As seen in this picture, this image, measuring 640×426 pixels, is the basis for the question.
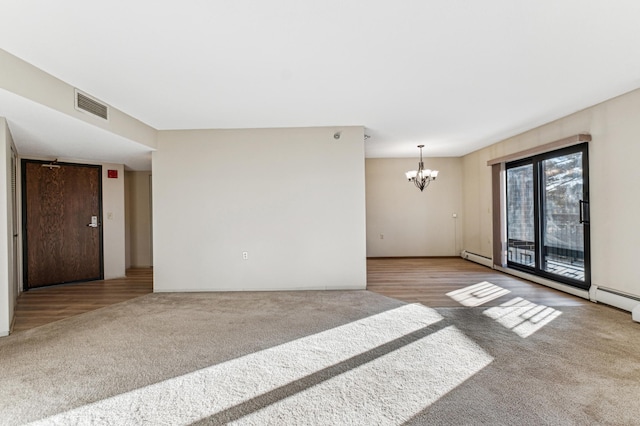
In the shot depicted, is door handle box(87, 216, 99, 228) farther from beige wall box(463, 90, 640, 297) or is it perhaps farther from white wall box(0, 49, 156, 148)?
beige wall box(463, 90, 640, 297)

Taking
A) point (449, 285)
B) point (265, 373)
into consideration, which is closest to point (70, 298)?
point (265, 373)

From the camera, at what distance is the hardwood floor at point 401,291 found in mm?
3758

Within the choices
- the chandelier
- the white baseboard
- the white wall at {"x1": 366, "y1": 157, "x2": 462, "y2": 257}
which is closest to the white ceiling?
the chandelier

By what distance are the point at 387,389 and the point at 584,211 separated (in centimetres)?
388

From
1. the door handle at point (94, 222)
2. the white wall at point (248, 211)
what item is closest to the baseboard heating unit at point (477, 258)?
the white wall at point (248, 211)

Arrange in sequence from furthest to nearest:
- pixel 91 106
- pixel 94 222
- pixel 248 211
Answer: pixel 94 222
pixel 248 211
pixel 91 106

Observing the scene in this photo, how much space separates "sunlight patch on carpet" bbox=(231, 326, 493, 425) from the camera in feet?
5.71

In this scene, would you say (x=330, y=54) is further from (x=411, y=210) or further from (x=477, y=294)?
(x=411, y=210)

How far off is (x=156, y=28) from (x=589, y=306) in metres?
5.43

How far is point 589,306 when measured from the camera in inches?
142

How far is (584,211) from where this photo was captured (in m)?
3.92

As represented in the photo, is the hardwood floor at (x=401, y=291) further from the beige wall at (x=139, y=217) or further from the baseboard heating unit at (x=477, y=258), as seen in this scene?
the beige wall at (x=139, y=217)

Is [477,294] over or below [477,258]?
below

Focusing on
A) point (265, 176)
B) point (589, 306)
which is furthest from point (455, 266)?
point (265, 176)
